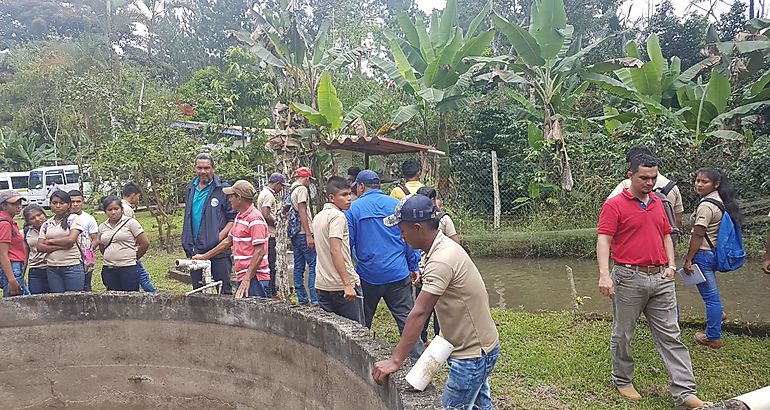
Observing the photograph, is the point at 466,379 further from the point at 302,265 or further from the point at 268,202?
the point at 268,202

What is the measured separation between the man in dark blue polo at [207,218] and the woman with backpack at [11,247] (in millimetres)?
1674

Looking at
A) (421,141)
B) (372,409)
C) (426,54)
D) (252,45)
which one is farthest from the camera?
(421,141)

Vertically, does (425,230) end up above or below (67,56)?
below

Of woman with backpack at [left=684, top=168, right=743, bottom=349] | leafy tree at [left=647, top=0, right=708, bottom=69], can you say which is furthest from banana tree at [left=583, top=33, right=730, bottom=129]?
woman with backpack at [left=684, top=168, right=743, bottom=349]

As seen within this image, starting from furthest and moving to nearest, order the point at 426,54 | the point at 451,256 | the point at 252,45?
the point at 426,54
the point at 252,45
the point at 451,256

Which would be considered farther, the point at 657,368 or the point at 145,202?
the point at 145,202

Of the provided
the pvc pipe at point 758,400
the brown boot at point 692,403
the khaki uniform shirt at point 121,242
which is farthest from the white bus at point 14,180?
the pvc pipe at point 758,400

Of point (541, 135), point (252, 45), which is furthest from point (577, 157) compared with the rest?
point (252, 45)

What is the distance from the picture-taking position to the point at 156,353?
4.86 m

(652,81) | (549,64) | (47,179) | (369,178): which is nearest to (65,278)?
(369,178)

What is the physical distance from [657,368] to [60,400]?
16.4 ft

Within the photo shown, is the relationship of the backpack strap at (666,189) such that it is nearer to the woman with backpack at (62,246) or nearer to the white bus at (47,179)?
the woman with backpack at (62,246)

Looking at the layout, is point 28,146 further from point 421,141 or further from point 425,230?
point 425,230

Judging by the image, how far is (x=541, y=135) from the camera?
11984 mm
